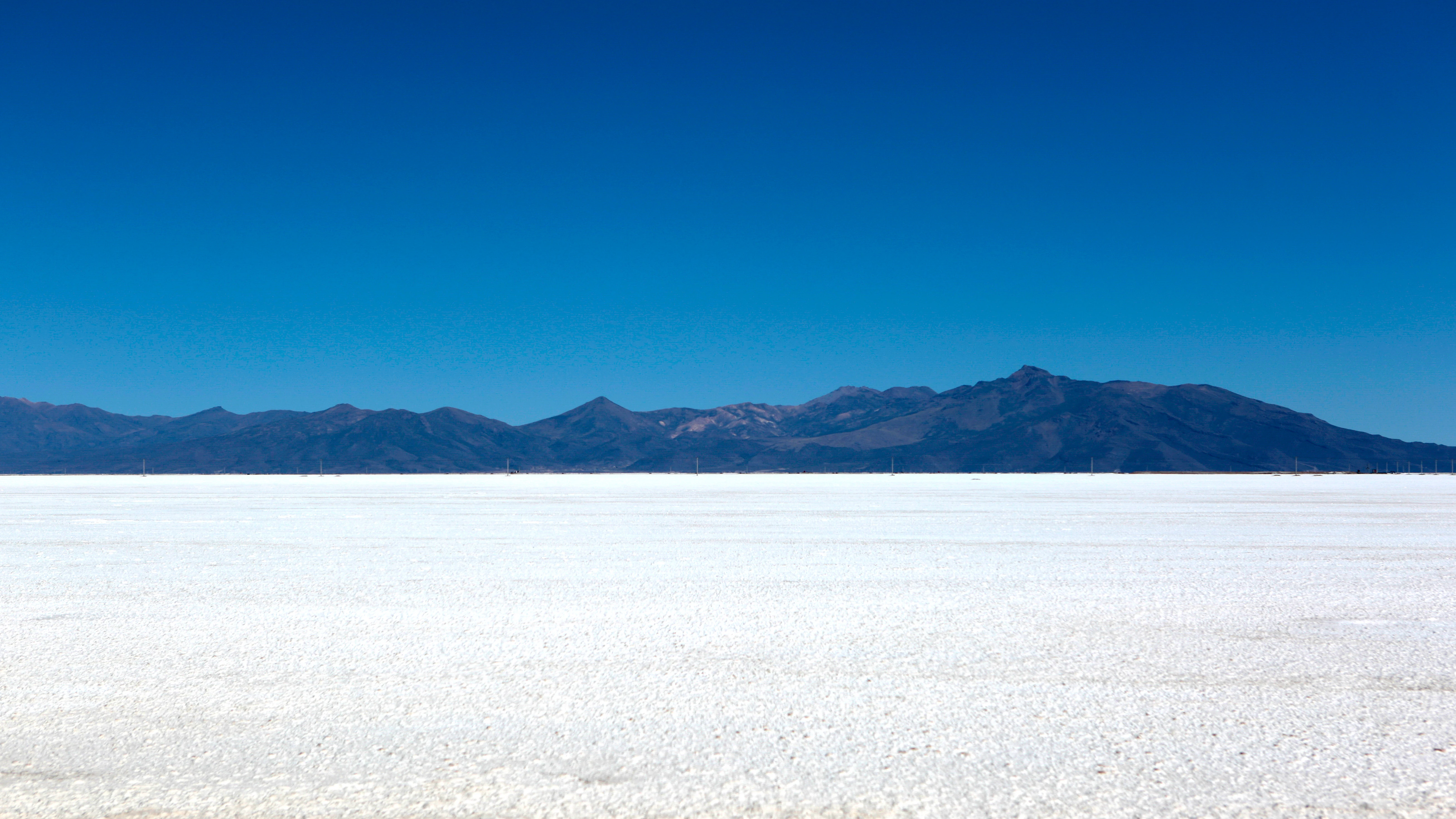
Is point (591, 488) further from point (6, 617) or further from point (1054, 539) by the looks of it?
point (6, 617)

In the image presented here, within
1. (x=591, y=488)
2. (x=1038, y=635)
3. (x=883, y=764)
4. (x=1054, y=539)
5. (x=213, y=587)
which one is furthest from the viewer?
(x=591, y=488)

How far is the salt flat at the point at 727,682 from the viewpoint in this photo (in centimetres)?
422

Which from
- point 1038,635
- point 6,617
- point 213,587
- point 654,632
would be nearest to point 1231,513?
point 1038,635

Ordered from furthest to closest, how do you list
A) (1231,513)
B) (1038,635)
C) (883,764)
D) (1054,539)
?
1. (1231,513)
2. (1054,539)
3. (1038,635)
4. (883,764)

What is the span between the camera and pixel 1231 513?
25.8 meters

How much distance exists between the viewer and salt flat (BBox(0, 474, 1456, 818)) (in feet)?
13.8

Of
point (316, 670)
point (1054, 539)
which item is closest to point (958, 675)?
point (316, 670)

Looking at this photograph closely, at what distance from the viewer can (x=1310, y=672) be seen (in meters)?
6.29

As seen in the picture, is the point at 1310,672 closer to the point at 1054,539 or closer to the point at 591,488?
the point at 1054,539

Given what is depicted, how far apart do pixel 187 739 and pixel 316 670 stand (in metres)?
1.50

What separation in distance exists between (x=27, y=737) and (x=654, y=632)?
4.14 metres

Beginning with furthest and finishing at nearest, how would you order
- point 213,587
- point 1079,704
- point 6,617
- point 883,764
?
point 213,587 → point 6,617 → point 1079,704 → point 883,764

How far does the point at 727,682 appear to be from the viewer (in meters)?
6.07

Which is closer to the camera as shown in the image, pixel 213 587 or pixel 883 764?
pixel 883 764
